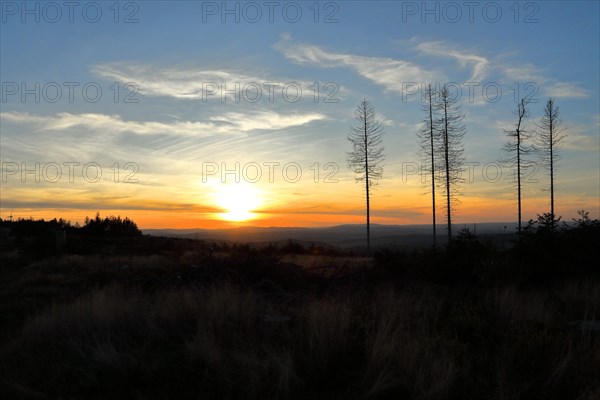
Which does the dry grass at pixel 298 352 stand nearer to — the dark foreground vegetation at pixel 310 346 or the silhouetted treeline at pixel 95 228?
the dark foreground vegetation at pixel 310 346

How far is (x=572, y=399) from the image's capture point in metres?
5.20

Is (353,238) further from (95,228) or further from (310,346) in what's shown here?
(310,346)

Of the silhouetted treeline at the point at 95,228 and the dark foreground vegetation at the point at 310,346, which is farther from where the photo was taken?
the silhouetted treeline at the point at 95,228

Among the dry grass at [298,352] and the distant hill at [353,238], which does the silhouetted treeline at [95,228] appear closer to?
the distant hill at [353,238]

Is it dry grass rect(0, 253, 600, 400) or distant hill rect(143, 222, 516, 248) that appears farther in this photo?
distant hill rect(143, 222, 516, 248)

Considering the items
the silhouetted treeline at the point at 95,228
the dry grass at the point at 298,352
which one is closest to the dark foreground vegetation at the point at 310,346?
the dry grass at the point at 298,352

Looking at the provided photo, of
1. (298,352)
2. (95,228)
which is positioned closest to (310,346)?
Result: (298,352)

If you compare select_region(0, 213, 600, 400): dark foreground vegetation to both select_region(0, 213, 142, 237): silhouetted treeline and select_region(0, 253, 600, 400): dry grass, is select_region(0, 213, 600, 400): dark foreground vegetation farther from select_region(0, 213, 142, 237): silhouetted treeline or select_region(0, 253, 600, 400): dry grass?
select_region(0, 213, 142, 237): silhouetted treeline

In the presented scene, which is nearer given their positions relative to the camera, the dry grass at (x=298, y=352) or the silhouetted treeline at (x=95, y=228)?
the dry grass at (x=298, y=352)

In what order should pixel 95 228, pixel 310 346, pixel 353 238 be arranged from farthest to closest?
1. pixel 353 238
2. pixel 95 228
3. pixel 310 346

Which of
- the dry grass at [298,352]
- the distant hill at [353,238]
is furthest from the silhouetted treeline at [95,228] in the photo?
the dry grass at [298,352]

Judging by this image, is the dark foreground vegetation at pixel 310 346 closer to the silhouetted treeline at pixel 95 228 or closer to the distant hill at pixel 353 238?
the distant hill at pixel 353 238

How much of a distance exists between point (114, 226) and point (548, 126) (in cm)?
3297

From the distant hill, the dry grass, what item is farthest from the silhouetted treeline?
the dry grass
